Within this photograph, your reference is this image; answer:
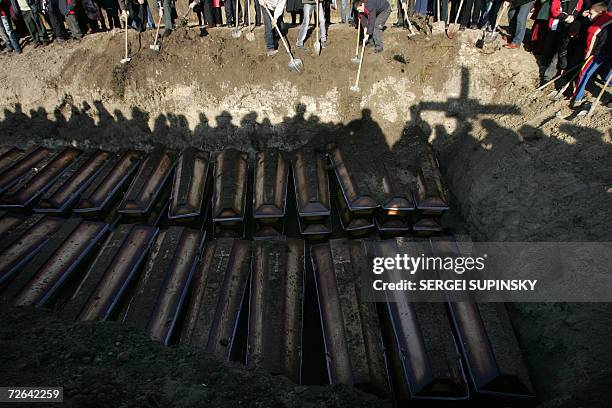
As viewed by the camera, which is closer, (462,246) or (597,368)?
(597,368)

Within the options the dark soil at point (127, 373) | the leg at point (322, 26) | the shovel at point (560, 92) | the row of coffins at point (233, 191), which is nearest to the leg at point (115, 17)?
the row of coffins at point (233, 191)

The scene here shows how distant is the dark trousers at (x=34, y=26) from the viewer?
47.9 feet

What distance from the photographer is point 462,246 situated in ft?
30.1

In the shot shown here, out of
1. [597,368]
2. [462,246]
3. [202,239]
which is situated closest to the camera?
[597,368]

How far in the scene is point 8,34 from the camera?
14.7 metres

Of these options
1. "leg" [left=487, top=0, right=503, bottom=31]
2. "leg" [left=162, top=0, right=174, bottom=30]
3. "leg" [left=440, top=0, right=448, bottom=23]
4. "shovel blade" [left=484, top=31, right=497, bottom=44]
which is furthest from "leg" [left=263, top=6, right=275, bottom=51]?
"leg" [left=487, top=0, right=503, bottom=31]

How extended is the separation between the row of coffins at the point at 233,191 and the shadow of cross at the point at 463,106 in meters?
1.96

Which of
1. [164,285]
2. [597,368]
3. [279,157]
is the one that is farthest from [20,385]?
[597,368]

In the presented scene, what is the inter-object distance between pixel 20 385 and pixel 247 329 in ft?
13.5

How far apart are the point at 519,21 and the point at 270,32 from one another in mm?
8366

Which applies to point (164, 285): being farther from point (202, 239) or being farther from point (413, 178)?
point (413, 178)

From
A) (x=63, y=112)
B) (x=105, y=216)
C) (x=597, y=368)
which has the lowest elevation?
(x=597, y=368)

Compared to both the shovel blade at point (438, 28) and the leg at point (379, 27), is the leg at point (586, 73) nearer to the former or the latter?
the shovel blade at point (438, 28)

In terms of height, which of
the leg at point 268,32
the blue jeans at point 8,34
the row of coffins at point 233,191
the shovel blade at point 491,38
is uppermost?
the blue jeans at point 8,34
